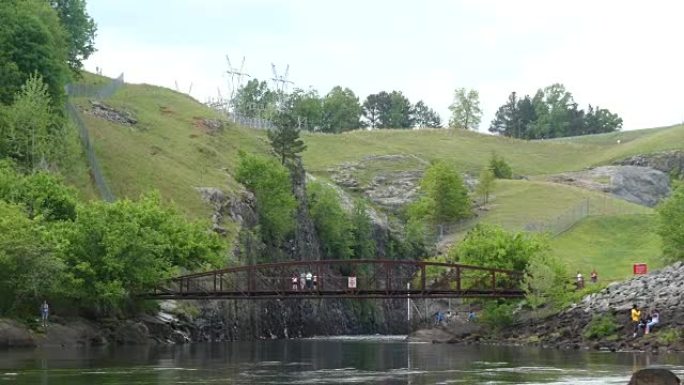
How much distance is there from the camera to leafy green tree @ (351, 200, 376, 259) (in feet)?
569

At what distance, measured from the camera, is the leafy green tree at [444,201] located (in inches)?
7239

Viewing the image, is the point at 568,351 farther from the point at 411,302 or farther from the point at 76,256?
the point at 411,302

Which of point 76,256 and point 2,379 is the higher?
point 76,256

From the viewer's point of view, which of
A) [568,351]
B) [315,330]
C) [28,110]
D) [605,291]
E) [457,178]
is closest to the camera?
[568,351]

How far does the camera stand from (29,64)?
127188 millimetres

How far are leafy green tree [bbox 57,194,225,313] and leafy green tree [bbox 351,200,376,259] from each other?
69965 mm

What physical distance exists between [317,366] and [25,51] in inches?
2815

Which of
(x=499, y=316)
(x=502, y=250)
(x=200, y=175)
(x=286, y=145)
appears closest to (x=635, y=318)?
(x=499, y=316)

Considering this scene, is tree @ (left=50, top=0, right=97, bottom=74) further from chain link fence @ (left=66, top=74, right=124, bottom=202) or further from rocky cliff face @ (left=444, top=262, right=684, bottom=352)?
rocky cliff face @ (left=444, top=262, right=684, bottom=352)

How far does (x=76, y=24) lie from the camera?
6388 inches

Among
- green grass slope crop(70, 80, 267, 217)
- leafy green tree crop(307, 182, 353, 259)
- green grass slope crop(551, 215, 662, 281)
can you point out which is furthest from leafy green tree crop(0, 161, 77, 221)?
leafy green tree crop(307, 182, 353, 259)

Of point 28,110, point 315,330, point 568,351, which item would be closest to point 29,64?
point 28,110

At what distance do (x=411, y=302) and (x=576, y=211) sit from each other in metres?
29.9

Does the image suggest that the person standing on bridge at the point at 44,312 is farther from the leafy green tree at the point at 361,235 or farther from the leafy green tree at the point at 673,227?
the leafy green tree at the point at 361,235
